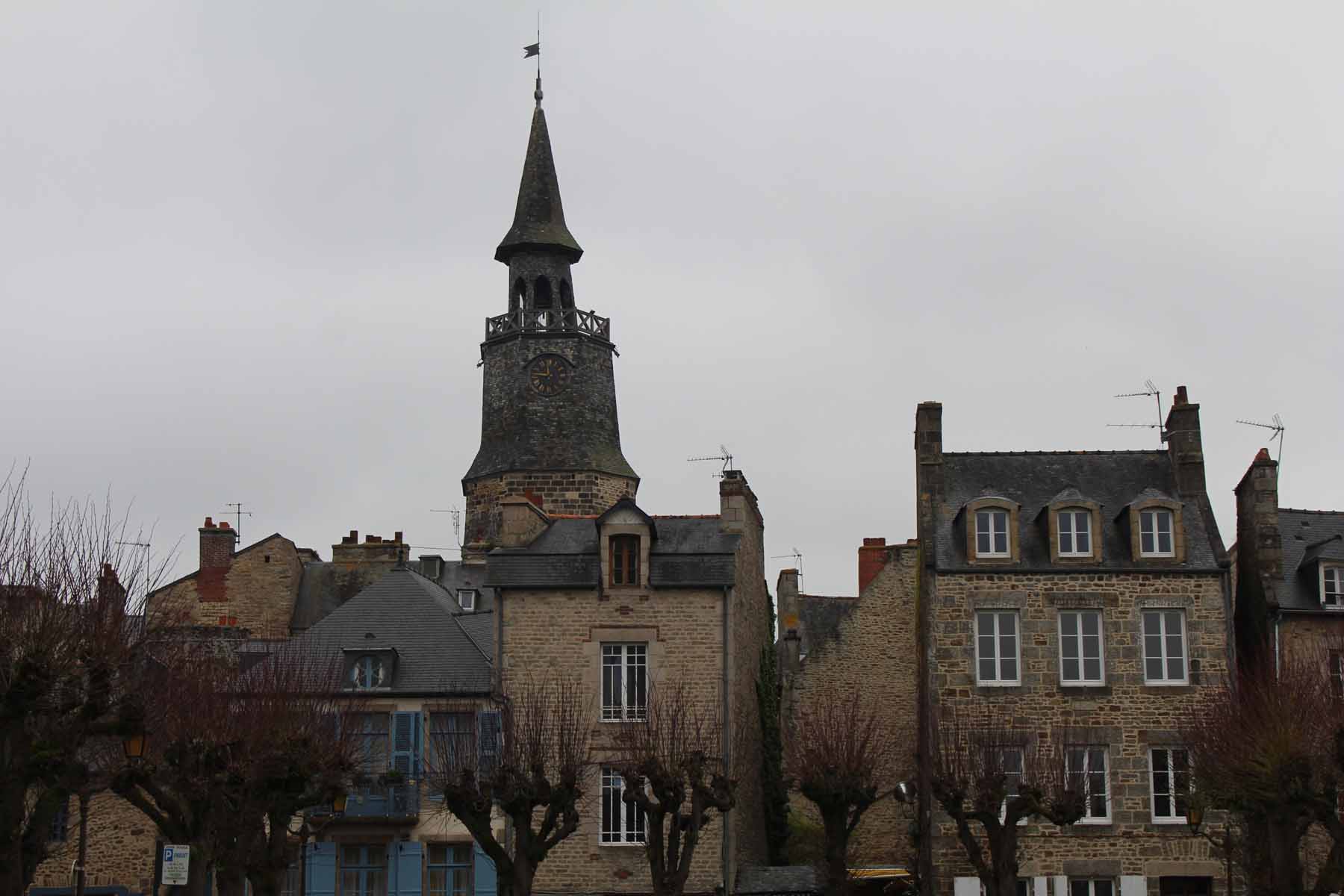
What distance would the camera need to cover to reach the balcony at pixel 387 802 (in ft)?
120

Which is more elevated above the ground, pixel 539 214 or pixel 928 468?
pixel 539 214

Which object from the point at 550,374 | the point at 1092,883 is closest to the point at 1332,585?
the point at 1092,883

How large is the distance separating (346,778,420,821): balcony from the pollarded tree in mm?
4346

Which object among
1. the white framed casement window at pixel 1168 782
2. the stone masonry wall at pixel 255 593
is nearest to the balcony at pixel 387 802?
the white framed casement window at pixel 1168 782

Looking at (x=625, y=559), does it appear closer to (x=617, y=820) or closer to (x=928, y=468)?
(x=617, y=820)

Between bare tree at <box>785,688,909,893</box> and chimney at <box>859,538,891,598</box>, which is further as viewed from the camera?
chimney at <box>859,538,891,598</box>

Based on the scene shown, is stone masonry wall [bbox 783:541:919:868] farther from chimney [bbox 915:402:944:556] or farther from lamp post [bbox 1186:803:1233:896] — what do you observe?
lamp post [bbox 1186:803:1233:896]

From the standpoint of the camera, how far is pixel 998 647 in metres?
36.8

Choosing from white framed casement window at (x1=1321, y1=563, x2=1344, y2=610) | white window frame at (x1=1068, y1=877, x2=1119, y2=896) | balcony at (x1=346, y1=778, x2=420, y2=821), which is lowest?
white window frame at (x1=1068, y1=877, x2=1119, y2=896)

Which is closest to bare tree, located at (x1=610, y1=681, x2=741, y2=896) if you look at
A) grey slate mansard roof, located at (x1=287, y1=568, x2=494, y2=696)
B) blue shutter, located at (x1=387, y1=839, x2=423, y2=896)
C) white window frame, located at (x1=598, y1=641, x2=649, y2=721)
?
white window frame, located at (x1=598, y1=641, x2=649, y2=721)

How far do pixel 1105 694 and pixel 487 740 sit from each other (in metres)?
11.6

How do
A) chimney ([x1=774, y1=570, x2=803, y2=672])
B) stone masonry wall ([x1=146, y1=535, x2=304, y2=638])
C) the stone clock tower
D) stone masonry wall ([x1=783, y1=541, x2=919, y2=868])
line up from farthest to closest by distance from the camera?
1. the stone clock tower
2. stone masonry wall ([x1=146, y1=535, x2=304, y2=638])
3. chimney ([x1=774, y1=570, x2=803, y2=672])
4. stone masonry wall ([x1=783, y1=541, x2=919, y2=868])

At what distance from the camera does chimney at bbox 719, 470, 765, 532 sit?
38344mm

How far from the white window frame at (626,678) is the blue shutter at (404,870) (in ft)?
15.0
